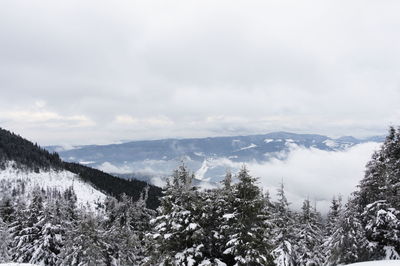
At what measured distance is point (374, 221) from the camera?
2270 cm

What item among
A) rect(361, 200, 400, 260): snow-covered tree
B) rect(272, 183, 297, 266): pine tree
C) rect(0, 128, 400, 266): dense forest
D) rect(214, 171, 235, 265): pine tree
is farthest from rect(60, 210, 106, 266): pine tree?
rect(361, 200, 400, 260): snow-covered tree

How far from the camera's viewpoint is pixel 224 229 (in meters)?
18.6

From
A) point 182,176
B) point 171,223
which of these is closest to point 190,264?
point 171,223

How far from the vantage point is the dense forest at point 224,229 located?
60.3 feet

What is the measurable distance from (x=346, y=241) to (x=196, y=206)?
14626mm

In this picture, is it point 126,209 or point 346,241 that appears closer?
point 346,241

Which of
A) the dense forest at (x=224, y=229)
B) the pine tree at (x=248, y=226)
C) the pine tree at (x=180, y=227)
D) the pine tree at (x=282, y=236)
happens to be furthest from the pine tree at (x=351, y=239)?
the pine tree at (x=180, y=227)

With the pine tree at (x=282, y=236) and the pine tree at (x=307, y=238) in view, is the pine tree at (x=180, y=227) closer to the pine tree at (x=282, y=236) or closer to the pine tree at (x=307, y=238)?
the pine tree at (x=282, y=236)

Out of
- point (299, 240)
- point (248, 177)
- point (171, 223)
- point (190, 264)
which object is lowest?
point (299, 240)

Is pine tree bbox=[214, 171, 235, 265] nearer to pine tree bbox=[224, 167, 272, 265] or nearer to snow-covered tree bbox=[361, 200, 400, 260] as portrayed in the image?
pine tree bbox=[224, 167, 272, 265]

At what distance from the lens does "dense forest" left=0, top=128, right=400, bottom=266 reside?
1838 centimetres

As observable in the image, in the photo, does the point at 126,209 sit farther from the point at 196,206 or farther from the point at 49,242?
the point at 196,206

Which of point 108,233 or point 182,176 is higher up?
point 182,176

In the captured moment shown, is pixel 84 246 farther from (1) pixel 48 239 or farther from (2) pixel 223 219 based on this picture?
(2) pixel 223 219
